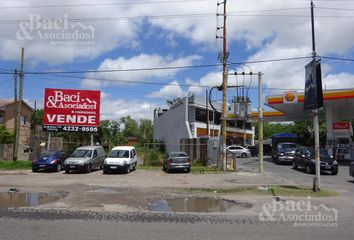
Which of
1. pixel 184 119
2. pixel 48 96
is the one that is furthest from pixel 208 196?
pixel 184 119

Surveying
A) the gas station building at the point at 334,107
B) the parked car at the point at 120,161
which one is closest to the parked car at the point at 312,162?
→ the gas station building at the point at 334,107

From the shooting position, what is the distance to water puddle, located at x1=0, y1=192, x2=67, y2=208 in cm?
1275

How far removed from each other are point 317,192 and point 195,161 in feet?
59.2

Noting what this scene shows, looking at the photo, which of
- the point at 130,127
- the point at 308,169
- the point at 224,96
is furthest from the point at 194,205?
the point at 130,127

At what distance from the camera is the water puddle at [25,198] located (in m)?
12.8

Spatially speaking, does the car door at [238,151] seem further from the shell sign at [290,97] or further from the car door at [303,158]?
the car door at [303,158]

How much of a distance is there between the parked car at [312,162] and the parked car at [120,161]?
11484mm

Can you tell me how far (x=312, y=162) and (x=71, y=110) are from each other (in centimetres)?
1865

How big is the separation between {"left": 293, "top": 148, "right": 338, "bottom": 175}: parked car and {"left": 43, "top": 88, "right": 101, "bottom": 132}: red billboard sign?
52.2 feet

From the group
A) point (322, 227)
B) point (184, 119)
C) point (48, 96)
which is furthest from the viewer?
point (184, 119)

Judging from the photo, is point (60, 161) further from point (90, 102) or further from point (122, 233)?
point (122, 233)

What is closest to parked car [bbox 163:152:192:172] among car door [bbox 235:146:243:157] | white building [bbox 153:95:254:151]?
white building [bbox 153:95:254:151]

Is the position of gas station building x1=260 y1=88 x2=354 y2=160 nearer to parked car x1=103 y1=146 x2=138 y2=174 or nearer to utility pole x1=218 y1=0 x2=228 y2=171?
utility pole x1=218 y1=0 x2=228 y2=171

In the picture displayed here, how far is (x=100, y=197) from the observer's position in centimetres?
1459
